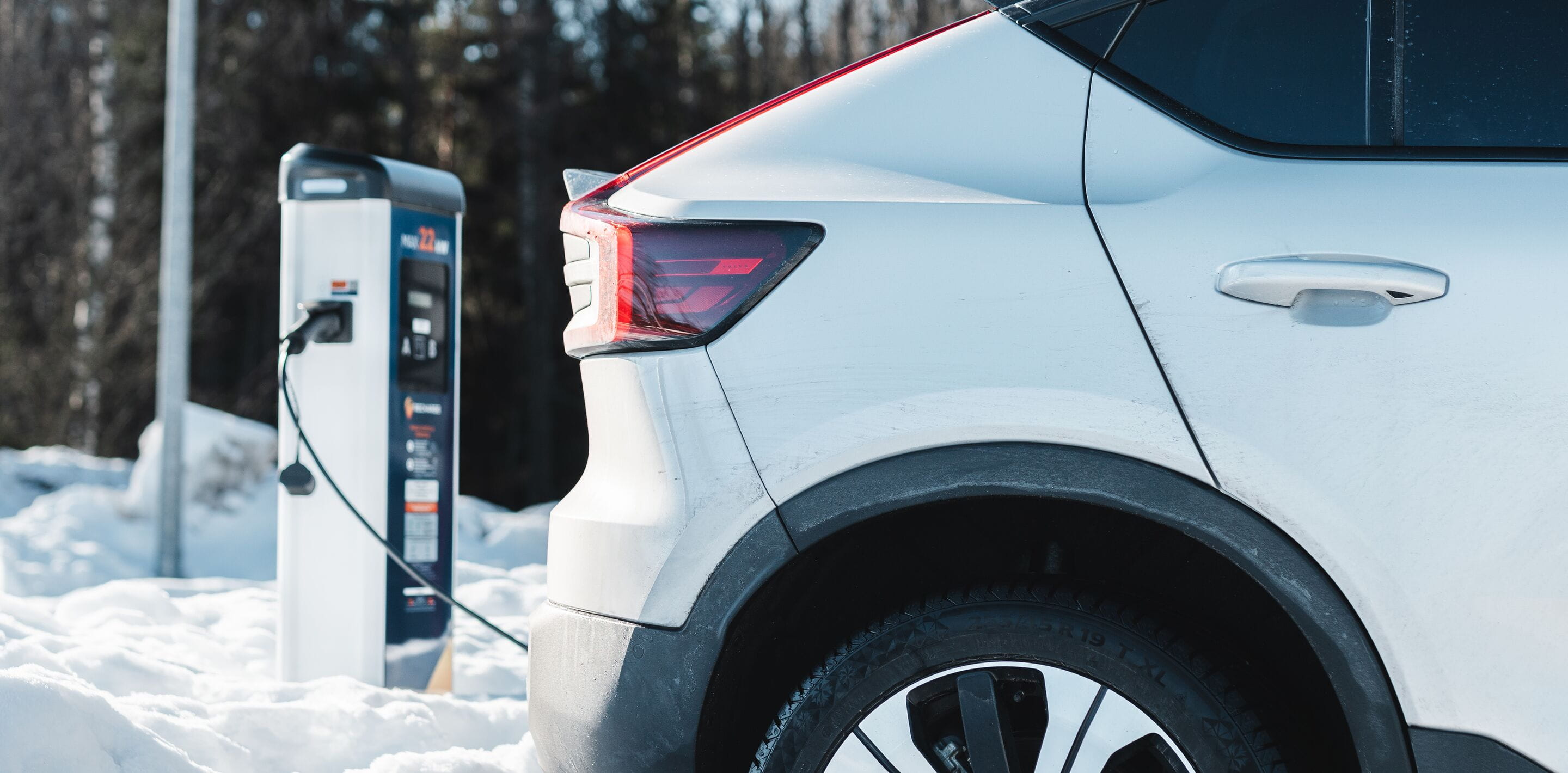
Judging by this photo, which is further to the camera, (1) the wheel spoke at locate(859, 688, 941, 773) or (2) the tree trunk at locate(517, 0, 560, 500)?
(2) the tree trunk at locate(517, 0, 560, 500)

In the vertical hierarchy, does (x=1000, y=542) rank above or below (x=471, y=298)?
below

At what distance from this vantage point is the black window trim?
1660 mm

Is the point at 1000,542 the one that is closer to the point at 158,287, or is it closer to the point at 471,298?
the point at 158,287

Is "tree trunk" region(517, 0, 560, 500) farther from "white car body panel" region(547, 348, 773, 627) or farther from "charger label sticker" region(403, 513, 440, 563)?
"white car body panel" region(547, 348, 773, 627)

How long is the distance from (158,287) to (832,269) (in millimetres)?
15634

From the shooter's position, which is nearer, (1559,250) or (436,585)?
(1559,250)

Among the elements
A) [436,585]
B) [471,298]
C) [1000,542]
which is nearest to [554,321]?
[471,298]

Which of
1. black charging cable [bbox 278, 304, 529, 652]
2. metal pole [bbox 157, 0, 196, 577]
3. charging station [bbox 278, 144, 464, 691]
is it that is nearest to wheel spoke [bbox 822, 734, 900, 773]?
black charging cable [bbox 278, 304, 529, 652]

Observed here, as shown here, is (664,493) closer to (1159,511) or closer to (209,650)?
(1159,511)

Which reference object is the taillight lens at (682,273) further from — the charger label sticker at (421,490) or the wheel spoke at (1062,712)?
the charger label sticker at (421,490)

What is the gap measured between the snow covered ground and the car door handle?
2.03m

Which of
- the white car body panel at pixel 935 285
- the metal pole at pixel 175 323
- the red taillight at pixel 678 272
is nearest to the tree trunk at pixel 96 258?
the metal pole at pixel 175 323

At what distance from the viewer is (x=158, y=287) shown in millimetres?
15055

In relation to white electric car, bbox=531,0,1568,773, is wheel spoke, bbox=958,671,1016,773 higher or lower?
lower
